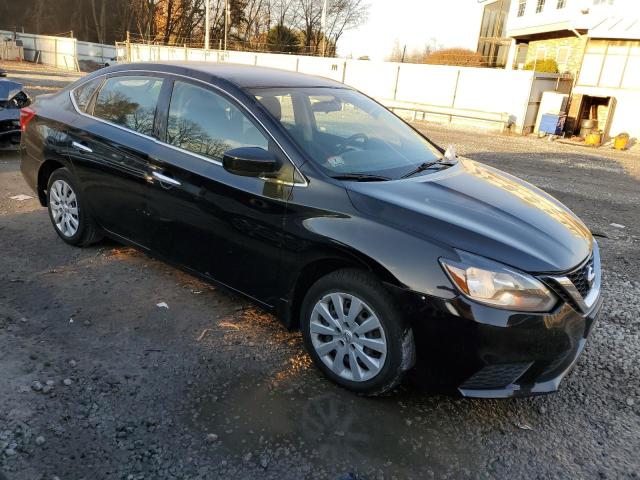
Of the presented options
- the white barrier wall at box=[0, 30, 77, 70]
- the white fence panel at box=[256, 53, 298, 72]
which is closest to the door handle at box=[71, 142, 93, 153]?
the white fence panel at box=[256, 53, 298, 72]

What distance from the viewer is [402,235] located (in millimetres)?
2674

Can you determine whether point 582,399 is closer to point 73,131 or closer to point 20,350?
point 20,350

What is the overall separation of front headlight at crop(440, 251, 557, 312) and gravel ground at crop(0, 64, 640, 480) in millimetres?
789

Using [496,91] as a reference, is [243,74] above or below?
below

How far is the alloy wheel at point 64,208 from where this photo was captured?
15.0ft

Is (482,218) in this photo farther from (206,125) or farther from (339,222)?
(206,125)

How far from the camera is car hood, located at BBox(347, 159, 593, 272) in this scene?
8.63ft

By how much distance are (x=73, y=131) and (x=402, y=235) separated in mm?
3216

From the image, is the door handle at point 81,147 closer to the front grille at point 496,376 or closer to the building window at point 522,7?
the front grille at point 496,376

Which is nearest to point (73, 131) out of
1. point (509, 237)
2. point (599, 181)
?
point (509, 237)

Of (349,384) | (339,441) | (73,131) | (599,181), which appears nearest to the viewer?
(339,441)

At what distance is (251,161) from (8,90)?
7083 millimetres

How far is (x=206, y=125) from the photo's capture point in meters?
3.58

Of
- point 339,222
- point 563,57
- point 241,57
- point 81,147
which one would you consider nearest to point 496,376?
point 339,222
